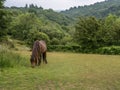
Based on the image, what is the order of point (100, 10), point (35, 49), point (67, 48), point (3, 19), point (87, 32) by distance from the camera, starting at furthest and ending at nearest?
1. point (100, 10)
2. point (67, 48)
3. point (87, 32)
4. point (3, 19)
5. point (35, 49)

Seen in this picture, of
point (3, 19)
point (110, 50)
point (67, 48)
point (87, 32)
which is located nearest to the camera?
point (3, 19)

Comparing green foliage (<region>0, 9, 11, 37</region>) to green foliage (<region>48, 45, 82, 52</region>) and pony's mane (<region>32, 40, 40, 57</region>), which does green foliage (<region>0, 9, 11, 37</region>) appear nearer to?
green foliage (<region>48, 45, 82, 52</region>)

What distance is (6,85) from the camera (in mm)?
9000

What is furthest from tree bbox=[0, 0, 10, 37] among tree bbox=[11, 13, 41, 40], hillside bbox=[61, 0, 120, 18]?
hillside bbox=[61, 0, 120, 18]

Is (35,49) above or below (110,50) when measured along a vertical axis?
above

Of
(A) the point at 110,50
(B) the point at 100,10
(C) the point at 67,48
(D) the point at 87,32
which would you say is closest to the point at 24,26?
(C) the point at 67,48

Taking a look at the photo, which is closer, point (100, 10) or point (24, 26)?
point (24, 26)

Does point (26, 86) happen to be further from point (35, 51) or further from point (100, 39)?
point (100, 39)

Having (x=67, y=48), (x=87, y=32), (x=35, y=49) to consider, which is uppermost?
(x=87, y=32)

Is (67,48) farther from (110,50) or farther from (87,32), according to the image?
(110,50)

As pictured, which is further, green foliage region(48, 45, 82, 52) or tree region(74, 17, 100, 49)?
green foliage region(48, 45, 82, 52)

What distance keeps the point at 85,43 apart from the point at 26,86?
34.8 m

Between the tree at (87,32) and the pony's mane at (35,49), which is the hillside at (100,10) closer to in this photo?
the tree at (87,32)

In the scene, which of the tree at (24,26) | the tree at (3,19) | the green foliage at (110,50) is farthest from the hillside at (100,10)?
the tree at (3,19)
